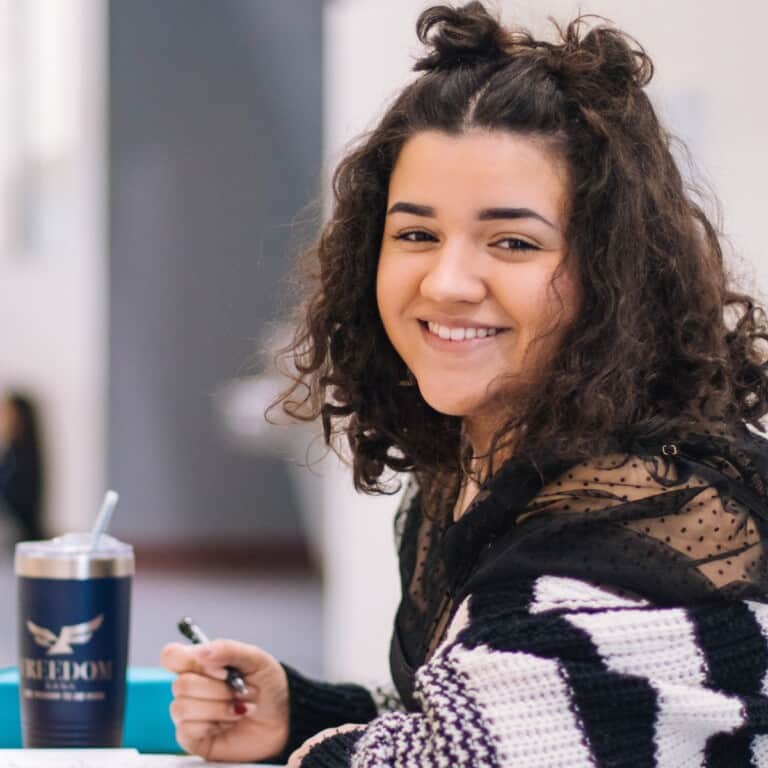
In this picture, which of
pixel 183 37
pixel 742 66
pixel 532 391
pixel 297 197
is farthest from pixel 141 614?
pixel 532 391

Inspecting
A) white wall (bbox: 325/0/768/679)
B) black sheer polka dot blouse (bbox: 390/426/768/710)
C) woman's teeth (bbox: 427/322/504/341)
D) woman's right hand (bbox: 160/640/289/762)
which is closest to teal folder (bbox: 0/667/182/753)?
woman's right hand (bbox: 160/640/289/762)

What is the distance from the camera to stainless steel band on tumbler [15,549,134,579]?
1264mm

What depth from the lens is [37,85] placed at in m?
6.38

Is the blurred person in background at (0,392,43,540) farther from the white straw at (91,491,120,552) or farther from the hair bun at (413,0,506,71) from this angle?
the hair bun at (413,0,506,71)

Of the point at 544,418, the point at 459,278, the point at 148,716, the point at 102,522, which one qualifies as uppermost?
the point at 459,278

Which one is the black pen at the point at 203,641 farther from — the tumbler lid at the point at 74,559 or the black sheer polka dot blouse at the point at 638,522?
the black sheer polka dot blouse at the point at 638,522

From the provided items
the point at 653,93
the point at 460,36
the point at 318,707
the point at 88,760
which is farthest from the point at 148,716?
the point at 653,93

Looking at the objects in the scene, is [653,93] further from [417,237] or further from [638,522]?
[638,522]

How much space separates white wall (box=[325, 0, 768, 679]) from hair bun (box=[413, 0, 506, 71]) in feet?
2.35

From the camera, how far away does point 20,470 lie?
6305 millimetres

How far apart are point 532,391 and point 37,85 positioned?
5634 millimetres

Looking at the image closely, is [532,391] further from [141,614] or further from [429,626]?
[141,614]

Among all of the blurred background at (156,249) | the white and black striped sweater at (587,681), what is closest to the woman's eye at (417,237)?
the white and black striped sweater at (587,681)

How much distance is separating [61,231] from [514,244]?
5.49 m
